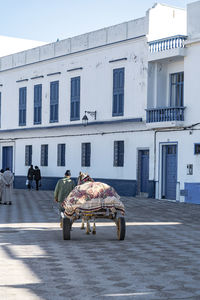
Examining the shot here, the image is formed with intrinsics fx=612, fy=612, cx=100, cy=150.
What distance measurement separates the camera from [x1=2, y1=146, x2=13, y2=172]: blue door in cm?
4188

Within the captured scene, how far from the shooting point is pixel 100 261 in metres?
10.8

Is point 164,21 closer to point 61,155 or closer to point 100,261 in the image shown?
point 61,155

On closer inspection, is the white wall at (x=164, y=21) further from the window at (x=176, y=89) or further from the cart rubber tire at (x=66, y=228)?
the cart rubber tire at (x=66, y=228)

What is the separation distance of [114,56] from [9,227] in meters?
16.9

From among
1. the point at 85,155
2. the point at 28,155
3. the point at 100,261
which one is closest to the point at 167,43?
the point at 85,155

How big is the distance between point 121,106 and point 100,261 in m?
21.1

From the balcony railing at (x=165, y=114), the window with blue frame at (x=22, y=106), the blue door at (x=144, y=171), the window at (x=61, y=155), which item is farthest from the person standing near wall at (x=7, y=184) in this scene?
the window with blue frame at (x=22, y=106)

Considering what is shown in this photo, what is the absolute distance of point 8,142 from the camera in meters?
42.0

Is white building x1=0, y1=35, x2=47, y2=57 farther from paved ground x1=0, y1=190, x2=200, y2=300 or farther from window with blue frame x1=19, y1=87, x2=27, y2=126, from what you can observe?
paved ground x1=0, y1=190, x2=200, y2=300

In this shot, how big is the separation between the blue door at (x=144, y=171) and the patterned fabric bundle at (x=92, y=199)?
1651cm

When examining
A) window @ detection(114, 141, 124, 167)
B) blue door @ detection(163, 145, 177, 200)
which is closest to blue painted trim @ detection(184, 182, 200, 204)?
blue door @ detection(163, 145, 177, 200)

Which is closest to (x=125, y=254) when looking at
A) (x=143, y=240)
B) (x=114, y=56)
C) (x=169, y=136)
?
(x=143, y=240)

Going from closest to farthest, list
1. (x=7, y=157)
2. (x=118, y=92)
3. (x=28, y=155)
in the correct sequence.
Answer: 1. (x=118, y=92)
2. (x=28, y=155)
3. (x=7, y=157)

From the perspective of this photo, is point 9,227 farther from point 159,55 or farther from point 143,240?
point 159,55
